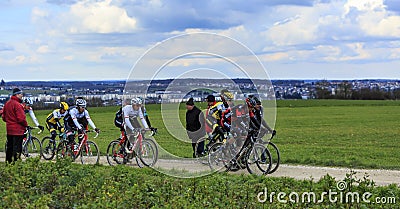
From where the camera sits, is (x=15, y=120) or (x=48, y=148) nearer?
(x=15, y=120)

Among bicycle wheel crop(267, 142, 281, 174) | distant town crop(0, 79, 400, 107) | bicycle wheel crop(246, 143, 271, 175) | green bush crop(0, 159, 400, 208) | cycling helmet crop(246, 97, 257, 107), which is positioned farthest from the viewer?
bicycle wheel crop(267, 142, 281, 174)

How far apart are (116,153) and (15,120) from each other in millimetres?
2913

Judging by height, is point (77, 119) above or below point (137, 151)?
above

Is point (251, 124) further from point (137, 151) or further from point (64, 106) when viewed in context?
point (64, 106)

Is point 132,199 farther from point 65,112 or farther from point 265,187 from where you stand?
point 65,112

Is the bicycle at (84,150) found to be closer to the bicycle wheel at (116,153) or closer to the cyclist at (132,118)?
the bicycle wheel at (116,153)

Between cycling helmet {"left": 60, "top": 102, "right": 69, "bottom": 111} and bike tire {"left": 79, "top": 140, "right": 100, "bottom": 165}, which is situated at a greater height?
cycling helmet {"left": 60, "top": 102, "right": 69, "bottom": 111}

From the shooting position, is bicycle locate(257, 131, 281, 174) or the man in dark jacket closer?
bicycle locate(257, 131, 281, 174)

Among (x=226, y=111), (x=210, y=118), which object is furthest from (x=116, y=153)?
(x=226, y=111)

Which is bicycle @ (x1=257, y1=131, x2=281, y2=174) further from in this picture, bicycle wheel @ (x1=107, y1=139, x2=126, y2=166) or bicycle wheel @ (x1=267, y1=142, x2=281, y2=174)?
bicycle wheel @ (x1=107, y1=139, x2=126, y2=166)

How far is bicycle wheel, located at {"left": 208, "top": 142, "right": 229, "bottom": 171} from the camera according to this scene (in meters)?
15.4

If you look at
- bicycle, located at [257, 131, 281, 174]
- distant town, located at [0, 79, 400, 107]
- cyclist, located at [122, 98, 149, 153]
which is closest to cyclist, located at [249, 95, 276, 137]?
bicycle, located at [257, 131, 281, 174]

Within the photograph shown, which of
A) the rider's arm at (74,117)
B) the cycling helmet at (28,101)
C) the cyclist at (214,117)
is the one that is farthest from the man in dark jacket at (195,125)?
the cycling helmet at (28,101)

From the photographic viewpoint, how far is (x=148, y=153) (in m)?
16.3
